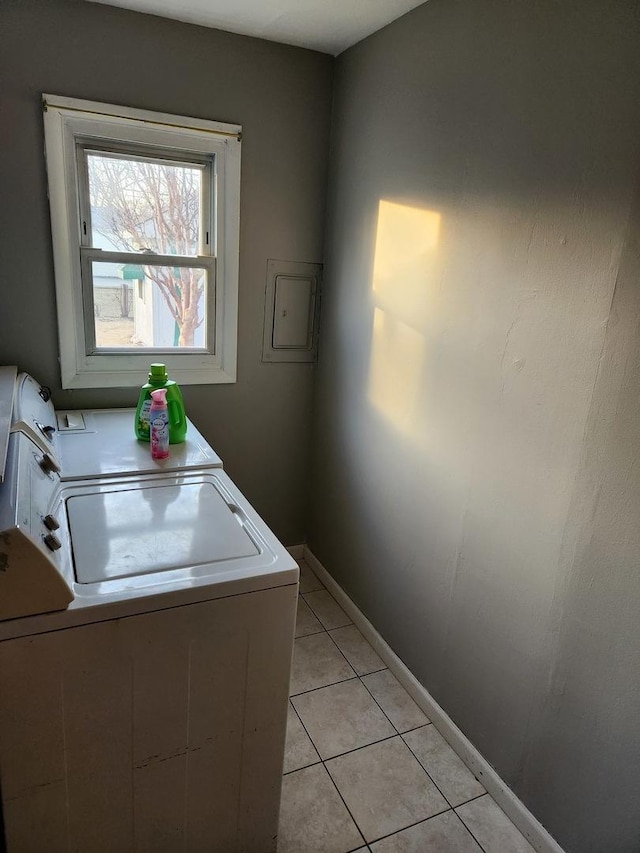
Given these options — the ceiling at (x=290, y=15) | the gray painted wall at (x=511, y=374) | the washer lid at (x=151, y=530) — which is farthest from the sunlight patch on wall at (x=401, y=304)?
the washer lid at (x=151, y=530)

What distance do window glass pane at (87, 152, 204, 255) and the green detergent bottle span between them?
634mm

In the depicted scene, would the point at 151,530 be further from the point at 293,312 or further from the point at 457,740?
the point at 293,312

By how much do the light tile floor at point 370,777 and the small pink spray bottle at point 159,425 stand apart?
104cm

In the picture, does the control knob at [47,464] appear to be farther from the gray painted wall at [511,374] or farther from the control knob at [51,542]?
the gray painted wall at [511,374]

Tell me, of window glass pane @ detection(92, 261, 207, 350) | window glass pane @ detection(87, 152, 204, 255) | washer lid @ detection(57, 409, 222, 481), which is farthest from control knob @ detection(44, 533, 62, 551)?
window glass pane @ detection(87, 152, 204, 255)

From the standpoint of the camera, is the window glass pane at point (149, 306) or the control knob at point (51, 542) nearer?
the control knob at point (51, 542)

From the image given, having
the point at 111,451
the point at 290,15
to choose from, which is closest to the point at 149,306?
the point at 111,451

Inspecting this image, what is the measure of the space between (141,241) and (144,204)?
15 cm

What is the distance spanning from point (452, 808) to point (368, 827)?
0.87 feet

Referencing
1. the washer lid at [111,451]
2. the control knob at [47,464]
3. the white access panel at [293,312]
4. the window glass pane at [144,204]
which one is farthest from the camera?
the white access panel at [293,312]

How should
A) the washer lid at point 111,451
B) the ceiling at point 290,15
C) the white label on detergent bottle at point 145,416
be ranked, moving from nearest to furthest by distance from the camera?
the washer lid at point 111,451 → the ceiling at point 290,15 → the white label on detergent bottle at point 145,416

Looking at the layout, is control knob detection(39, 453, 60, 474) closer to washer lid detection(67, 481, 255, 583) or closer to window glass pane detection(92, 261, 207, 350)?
washer lid detection(67, 481, 255, 583)

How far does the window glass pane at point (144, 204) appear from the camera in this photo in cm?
211

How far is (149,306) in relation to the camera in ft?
7.61
